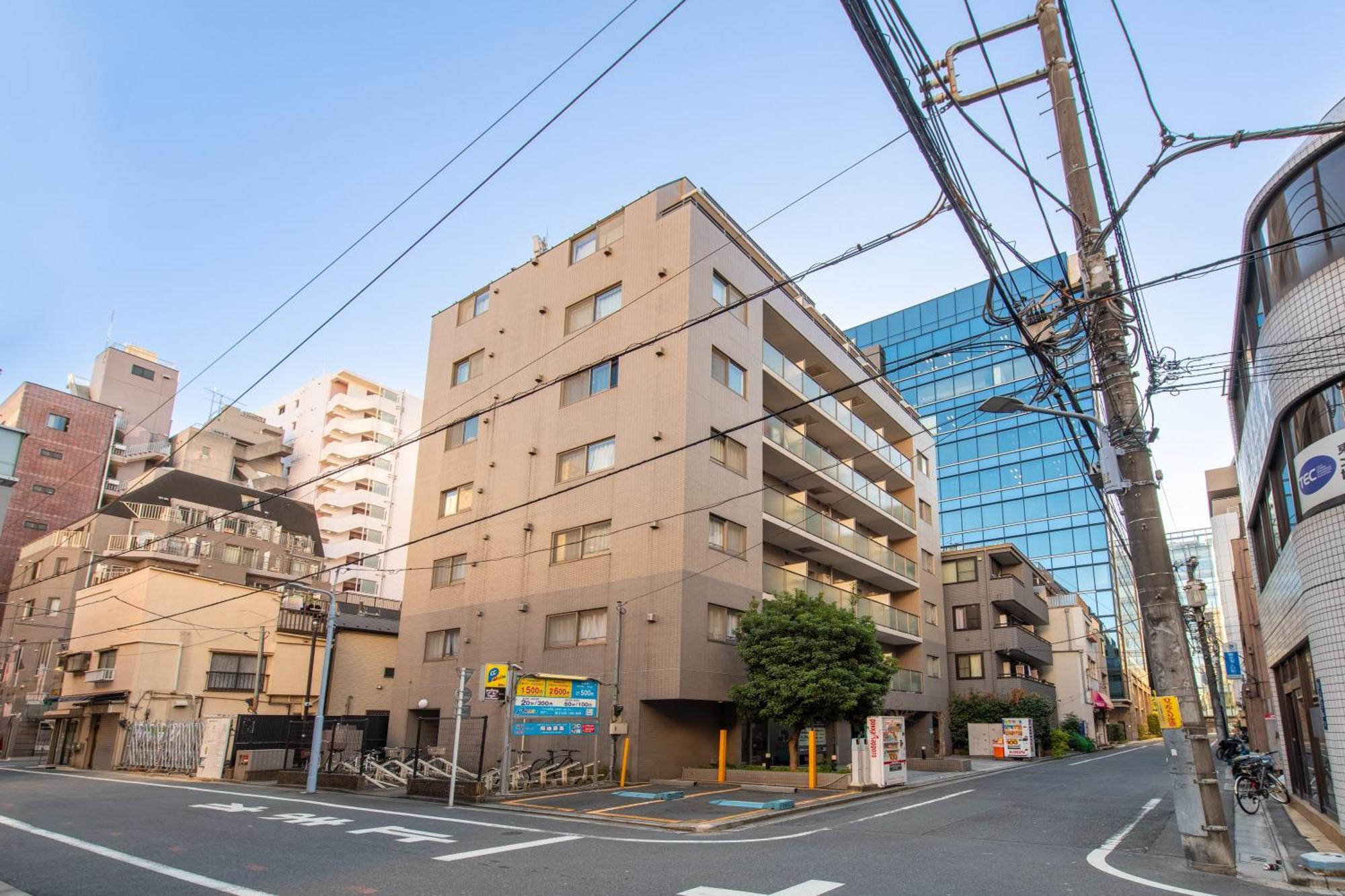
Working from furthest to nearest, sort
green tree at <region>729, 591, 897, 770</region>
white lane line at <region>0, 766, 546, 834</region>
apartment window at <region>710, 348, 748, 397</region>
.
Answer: apartment window at <region>710, 348, 748, 397</region>
green tree at <region>729, 591, 897, 770</region>
white lane line at <region>0, 766, 546, 834</region>

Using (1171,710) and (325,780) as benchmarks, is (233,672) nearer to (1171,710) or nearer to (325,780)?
(325,780)

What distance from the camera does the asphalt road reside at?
8.42 metres

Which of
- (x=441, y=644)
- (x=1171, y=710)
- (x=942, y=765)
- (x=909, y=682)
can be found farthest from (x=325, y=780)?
(x=909, y=682)

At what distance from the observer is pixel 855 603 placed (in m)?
26.4

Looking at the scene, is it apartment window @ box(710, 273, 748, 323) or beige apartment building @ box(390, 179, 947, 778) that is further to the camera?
apartment window @ box(710, 273, 748, 323)

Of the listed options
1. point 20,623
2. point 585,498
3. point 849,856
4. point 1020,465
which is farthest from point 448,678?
point 1020,465

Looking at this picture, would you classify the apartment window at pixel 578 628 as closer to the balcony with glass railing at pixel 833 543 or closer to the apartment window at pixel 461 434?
the balcony with glass railing at pixel 833 543

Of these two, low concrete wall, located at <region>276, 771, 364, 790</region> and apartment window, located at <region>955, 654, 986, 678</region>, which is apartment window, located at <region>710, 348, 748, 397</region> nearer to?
low concrete wall, located at <region>276, 771, 364, 790</region>

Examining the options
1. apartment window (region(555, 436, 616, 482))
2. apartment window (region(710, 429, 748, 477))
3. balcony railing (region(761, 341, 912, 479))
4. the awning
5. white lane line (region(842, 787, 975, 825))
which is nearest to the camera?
white lane line (region(842, 787, 975, 825))

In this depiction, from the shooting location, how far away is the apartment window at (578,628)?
23.5 metres

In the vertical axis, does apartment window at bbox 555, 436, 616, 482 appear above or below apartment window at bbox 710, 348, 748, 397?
below

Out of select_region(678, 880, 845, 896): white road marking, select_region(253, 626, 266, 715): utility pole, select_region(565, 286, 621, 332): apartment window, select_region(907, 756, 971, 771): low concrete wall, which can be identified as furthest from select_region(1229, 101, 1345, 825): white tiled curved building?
select_region(253, 626, 266, 715): utility pole

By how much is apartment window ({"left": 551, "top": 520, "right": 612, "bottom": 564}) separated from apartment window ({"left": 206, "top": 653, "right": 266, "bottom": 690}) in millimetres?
16724

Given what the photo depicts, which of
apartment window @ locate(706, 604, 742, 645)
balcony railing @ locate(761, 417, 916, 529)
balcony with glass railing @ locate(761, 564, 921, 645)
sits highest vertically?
balcony railing @ locate(761, 417, 916, 529)
